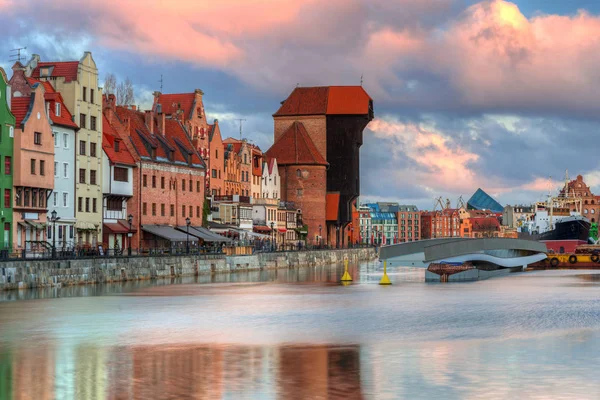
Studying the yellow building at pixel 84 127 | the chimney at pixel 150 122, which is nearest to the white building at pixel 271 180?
the chimney at pixel 150 122

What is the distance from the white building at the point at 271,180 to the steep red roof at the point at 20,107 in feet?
238

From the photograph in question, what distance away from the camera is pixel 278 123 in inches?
6644

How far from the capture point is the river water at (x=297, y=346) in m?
24.1

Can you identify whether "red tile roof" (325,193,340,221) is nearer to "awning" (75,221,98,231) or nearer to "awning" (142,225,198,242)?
"awning" (142,225,198,242)

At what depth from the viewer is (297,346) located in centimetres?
3234

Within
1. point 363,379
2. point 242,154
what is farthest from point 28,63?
point 363,379

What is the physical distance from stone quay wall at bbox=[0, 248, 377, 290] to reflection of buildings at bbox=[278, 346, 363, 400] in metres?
31.0

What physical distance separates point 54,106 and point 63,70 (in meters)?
6.07

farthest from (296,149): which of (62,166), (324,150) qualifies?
(62,166)

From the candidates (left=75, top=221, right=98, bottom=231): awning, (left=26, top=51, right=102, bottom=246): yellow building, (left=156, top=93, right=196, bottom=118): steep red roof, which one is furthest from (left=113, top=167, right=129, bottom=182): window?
(left=156, top=93, right=196, bottom=118): steep red roof

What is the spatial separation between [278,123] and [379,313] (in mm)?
124079

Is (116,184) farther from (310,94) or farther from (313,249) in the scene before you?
(310,94)

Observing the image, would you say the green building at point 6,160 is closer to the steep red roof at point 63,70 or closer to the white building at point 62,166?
the white building at point 62,166

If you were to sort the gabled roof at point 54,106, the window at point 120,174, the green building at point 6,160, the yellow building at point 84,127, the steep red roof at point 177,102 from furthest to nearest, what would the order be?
the steep red roof at point 177,102
the window at point 120,174
the yellow building at point 84,127
the gabled roof at point 54,106
the green building at point 6,160
